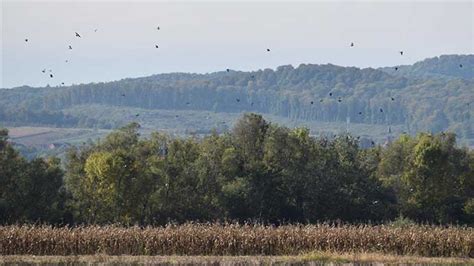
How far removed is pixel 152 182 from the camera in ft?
208

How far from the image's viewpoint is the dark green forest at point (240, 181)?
60438 millimetres

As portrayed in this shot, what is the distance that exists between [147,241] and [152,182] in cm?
1947

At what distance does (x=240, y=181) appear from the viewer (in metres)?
64.9

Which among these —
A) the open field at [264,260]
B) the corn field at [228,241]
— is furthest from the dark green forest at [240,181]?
the open field at [264,260]

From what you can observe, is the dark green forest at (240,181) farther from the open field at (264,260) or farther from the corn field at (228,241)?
the open field at (264,260)

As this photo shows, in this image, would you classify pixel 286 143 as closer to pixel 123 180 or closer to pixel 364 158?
pixel 364 158

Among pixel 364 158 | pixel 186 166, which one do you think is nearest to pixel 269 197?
pixel 186 166

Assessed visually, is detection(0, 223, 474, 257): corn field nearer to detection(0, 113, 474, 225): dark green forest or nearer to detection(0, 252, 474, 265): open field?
detection(0, 252, 474, 265): open field

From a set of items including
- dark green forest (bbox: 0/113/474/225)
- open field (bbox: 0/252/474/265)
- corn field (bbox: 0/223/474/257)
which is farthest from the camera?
dark green forest (bbox: 0/113/474/225)

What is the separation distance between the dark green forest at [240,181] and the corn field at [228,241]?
1203cm

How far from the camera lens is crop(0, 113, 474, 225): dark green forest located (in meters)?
60.4

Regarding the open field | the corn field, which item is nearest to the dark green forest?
the corn field

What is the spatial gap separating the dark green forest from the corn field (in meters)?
12.0

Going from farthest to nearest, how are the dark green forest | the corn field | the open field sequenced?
the dark green forest, the corn field, the open field
